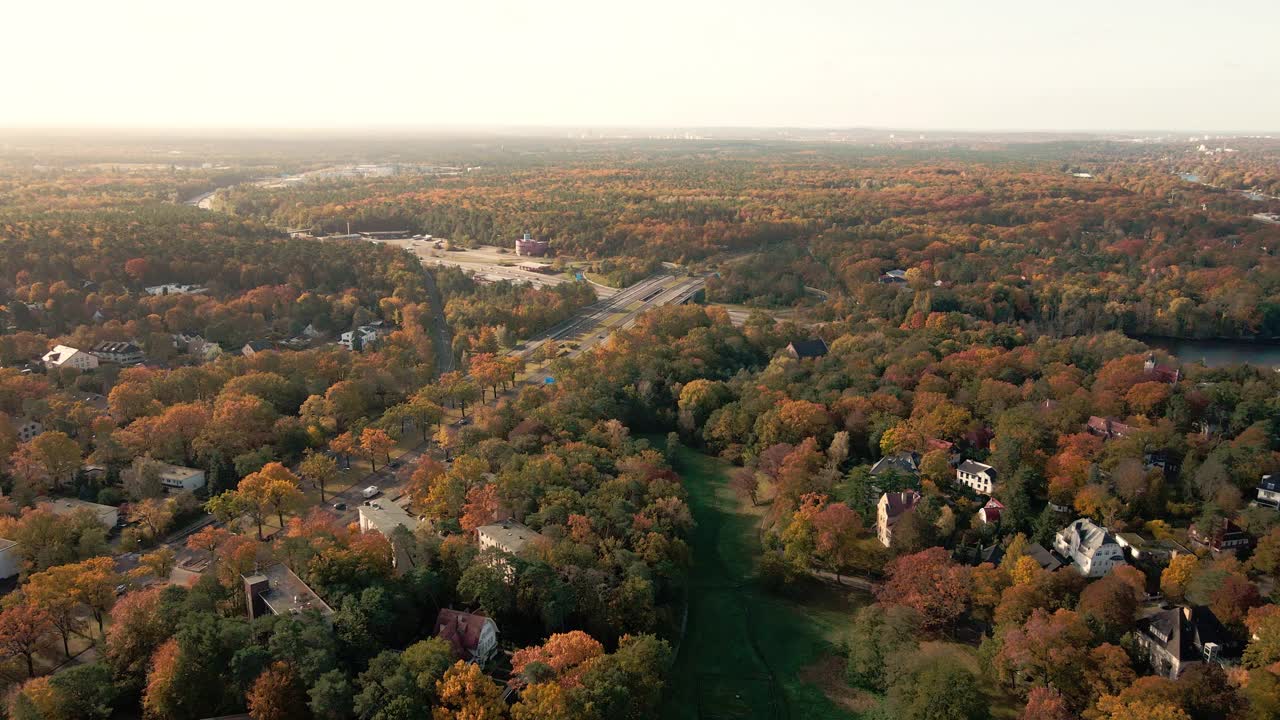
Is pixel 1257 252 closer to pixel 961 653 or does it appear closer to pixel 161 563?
pixel 961 653

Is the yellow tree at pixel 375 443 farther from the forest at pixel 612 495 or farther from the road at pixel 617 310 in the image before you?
the road at pixel 617 310

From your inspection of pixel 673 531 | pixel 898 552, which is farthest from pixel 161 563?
pixel 898 552

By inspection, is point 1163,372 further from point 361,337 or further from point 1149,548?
point 361,337

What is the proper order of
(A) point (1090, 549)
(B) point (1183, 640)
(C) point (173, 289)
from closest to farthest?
(B) point (1183, 640) < (A) point (1090, 549) < (C) point (173, 289)

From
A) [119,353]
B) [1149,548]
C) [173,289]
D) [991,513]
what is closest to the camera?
[1149,548]

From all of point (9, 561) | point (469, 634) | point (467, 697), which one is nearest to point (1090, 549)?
point (469, 634)

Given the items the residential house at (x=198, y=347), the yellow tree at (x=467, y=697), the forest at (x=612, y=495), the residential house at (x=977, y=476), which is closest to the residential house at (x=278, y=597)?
the forest at (x=612, y=495)
